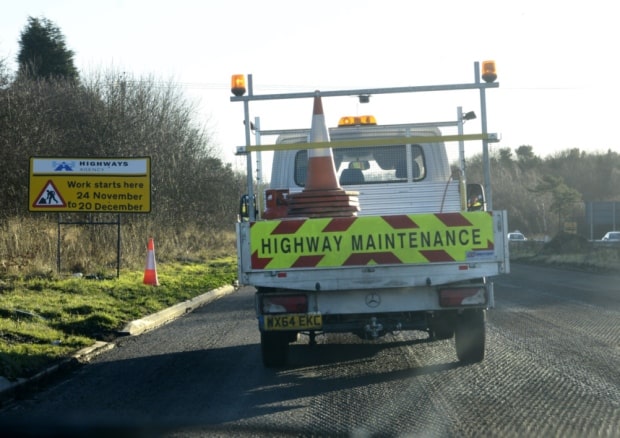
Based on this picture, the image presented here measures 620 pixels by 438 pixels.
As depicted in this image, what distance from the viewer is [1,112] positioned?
69.1 ft

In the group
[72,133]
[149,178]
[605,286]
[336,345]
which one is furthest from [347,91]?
[72,133]

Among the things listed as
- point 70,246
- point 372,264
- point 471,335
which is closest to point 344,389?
point 372,264

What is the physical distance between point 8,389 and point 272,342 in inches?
100

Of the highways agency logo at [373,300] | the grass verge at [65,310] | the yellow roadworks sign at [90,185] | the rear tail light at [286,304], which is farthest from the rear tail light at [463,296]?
the yellow roadworks sign at [90,185]

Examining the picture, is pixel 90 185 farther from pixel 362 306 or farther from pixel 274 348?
pixel 362 306

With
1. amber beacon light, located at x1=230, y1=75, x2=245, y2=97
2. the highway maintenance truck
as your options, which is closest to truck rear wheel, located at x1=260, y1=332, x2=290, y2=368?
the highway maintenance truck

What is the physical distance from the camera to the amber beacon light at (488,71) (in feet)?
27.2

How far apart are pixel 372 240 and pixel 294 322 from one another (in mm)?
1044

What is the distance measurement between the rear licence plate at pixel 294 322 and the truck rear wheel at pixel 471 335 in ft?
4.66

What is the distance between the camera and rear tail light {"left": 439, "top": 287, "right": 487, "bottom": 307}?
7.64 meters

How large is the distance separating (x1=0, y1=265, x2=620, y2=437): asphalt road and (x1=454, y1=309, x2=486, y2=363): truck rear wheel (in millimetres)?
172

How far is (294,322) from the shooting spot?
7695 millimetres

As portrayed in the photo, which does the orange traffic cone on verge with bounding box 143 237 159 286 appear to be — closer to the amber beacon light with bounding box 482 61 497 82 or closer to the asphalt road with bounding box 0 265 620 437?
the asphalt road with bounding box 0 265 620 437

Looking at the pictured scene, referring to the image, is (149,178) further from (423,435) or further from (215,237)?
(215,237)
